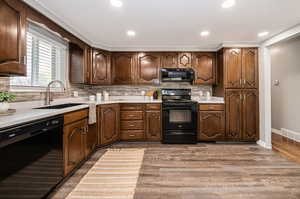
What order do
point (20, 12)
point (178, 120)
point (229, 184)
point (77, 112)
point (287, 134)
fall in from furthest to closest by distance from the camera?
point (287, 134) → point (178, 120) → point (77, 112) → point (229, 184) → point (20, 12)

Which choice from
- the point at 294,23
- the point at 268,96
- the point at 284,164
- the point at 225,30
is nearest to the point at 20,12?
the point at 225,30

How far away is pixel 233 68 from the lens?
3.57m

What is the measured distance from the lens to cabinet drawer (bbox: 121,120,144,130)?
368 centimetres

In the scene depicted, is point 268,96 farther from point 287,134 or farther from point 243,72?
point 287,134

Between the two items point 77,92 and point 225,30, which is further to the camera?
point 77,92

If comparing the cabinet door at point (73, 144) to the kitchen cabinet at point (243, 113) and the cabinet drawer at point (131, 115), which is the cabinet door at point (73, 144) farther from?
the kitchen cabinet at point (243, 113)

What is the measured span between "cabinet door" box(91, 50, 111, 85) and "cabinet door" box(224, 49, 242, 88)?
257 cm

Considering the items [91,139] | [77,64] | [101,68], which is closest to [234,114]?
[91,139]

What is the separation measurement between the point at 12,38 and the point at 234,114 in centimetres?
376

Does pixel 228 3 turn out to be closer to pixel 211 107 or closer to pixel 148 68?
pixel 211 107

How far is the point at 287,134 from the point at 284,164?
197 cm

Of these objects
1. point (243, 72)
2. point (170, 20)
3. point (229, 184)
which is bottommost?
point (229, 184)

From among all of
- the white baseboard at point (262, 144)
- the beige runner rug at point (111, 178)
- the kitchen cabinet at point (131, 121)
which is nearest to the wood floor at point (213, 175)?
the beige runner rug at point (111, 178)

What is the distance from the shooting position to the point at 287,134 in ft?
13.3
